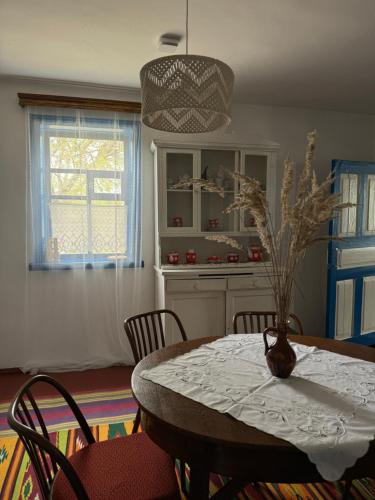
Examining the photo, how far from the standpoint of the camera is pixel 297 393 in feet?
3.98

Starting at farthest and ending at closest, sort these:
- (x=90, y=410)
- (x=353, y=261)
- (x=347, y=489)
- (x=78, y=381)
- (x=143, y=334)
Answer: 1. (x=353, y=261)
2. (x=78, y=381)
3. (x=90, y=410)
4. (x=143, y=334)
5. (x=347, y=489)

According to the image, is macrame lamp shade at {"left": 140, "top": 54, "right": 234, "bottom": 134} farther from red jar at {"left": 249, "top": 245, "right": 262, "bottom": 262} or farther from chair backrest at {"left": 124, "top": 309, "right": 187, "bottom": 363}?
red jar at {"left": 249, "top": 245, "right": 262, "bottom": 262}

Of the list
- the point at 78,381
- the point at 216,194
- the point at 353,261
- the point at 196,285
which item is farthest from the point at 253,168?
the point at 78,381

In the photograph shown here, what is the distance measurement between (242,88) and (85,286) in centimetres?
220

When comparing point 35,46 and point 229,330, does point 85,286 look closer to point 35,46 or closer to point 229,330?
point 229,330

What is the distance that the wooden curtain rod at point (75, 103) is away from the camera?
114 inches

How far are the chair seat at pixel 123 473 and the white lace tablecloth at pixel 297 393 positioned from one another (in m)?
0.27

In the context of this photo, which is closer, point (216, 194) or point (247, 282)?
point (247, 282)

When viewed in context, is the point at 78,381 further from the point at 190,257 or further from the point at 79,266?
the point at 190,257

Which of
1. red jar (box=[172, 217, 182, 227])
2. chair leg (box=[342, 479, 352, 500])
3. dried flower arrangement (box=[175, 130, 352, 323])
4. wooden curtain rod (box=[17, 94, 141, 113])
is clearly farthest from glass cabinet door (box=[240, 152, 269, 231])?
chair leg (box=[342, 479, 352, 500])

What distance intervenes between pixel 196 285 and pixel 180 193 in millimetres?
833

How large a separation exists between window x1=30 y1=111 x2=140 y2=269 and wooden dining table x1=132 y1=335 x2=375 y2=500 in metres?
2.13

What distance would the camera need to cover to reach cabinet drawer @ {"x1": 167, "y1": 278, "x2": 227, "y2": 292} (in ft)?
9.35

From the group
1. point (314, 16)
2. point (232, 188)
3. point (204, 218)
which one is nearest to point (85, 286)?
point (204, 218)
